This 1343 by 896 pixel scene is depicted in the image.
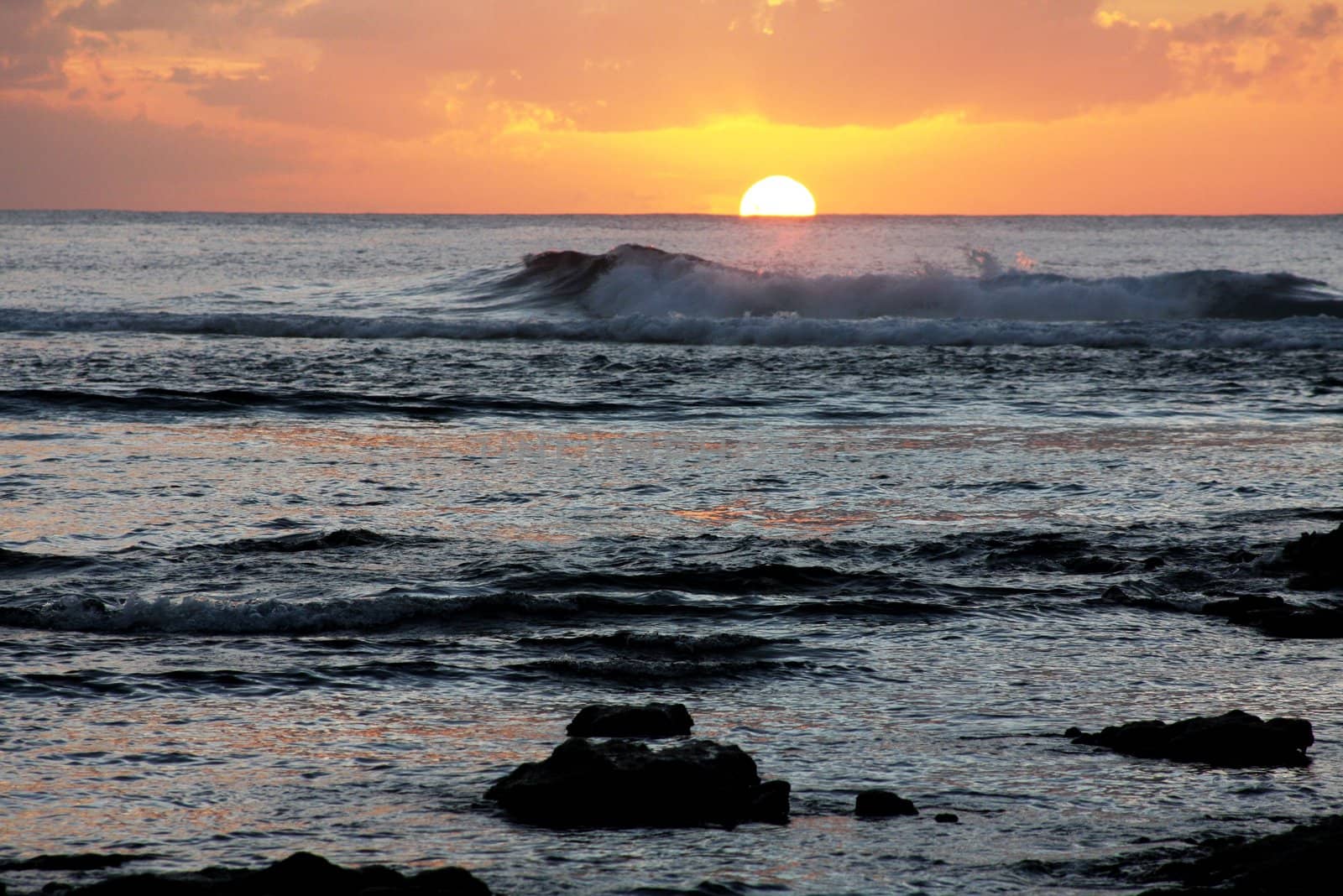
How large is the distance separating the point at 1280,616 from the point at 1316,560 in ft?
5.26

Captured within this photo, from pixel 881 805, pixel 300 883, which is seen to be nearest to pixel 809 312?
pixel 881 805

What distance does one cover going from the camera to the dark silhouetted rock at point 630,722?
579 cm

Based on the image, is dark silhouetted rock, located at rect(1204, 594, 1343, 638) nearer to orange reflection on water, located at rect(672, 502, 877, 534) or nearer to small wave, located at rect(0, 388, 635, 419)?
orange reflection on water, located at rect(672, 502, 877, 534)

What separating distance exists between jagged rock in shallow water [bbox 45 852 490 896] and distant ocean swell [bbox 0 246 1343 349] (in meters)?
24.8

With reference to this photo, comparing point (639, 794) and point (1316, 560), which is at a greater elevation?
point (1316, 560)

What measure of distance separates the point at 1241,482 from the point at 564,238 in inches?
3660

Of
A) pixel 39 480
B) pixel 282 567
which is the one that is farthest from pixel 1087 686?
pixel 39 480

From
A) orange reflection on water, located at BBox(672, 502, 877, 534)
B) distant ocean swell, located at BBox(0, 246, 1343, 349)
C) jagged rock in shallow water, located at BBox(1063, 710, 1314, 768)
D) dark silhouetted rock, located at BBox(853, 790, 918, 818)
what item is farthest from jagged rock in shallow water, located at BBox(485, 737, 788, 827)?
distant ocean swell, located at BBox(0, 246, 1343, 349)

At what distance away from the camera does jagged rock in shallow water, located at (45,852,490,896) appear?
4.04 m

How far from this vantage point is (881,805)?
16.6ft

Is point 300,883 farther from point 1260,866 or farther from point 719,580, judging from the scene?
point 719,580

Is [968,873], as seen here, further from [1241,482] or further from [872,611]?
[1241,482]

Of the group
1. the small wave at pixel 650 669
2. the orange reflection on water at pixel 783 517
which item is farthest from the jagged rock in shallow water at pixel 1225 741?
the orange reflection on water at pixel 783 517

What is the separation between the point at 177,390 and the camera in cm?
1897
